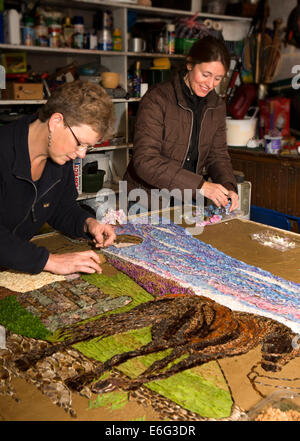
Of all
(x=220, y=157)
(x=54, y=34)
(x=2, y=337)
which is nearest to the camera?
(x=2, y=337)

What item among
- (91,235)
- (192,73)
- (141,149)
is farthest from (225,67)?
(91,235)

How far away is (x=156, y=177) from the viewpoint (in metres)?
2.36

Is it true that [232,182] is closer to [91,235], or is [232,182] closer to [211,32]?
[91,235]

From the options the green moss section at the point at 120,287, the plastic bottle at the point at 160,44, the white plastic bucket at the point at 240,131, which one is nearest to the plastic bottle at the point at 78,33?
the plastic bottle at the point at 160,44

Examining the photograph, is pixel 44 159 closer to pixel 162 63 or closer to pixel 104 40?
pixel 104 40

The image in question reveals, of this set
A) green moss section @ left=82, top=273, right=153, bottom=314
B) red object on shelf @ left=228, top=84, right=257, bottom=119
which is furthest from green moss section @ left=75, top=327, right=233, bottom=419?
red object on shelf @ left=228, top=84, right=257, bottom=119

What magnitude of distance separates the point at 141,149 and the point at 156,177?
0.17m

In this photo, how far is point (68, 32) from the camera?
12.7 feet

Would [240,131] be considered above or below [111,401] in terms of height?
above

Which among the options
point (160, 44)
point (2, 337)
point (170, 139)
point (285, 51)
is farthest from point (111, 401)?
point (285, 51)

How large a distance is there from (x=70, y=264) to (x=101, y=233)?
36 cm

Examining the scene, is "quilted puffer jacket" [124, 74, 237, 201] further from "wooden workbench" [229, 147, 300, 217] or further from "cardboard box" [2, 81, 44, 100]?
"wooden workbench" [229, 147, 300, 217]

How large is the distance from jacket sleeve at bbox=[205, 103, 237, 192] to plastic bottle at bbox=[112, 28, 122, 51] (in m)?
1.81

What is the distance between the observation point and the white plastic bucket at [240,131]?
4.49 meters
